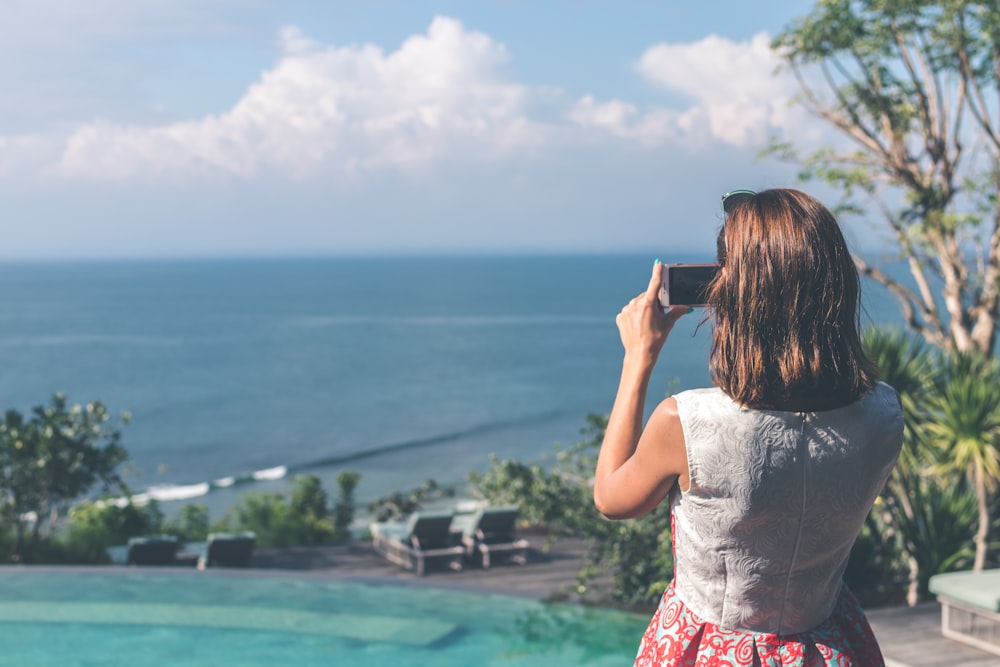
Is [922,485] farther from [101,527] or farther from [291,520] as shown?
[291,520]

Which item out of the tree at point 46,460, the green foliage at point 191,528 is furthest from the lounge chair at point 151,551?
the green foliage at point 191,528

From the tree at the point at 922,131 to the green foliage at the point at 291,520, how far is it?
7.93 m

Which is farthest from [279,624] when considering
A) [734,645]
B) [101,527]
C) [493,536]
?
[734,645]

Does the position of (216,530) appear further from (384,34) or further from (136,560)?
(384,34)

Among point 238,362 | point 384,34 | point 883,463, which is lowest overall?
point 238,362

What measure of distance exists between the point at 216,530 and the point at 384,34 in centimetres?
7743

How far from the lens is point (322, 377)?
48875mm

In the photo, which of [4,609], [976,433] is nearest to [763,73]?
[976,433]

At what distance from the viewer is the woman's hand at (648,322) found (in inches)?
55.7

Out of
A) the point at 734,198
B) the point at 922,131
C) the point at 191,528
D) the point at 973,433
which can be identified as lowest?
the point at 191,528

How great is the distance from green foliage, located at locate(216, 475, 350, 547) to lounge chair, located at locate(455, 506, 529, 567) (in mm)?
4102

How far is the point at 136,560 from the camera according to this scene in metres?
9.09

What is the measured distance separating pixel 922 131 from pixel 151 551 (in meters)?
8.63

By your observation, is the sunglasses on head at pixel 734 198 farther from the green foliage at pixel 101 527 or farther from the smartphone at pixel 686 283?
the green foliage at pixel 101 527
